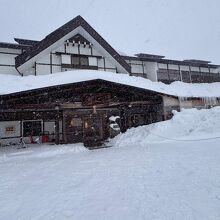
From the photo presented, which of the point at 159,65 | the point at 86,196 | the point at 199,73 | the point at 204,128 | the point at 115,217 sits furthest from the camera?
the point at 199,73

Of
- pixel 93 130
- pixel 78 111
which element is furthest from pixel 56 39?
pixel 93 130

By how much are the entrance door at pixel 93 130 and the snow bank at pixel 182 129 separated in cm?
329

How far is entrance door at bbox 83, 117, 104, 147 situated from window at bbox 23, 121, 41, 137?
4.76m

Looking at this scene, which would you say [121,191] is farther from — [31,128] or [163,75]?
[163,75]

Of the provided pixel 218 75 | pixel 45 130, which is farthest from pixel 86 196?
pixel 218 75

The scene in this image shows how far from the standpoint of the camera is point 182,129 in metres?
13.4

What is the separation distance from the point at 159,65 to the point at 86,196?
2227cm

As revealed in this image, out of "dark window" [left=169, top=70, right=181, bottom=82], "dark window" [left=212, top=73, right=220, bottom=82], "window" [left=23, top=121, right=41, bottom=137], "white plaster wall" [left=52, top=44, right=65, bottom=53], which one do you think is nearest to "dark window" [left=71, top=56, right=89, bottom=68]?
"white plaster wall" [left=52, top=44, right=65, bottom=53]

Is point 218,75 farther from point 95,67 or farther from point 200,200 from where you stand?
point 200,200

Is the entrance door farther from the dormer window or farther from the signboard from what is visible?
the dormer window

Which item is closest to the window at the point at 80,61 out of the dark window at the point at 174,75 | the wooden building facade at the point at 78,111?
the wooden building facade at the point at 78,111

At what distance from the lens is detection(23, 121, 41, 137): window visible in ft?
61.7

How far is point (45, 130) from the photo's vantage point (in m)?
19.5

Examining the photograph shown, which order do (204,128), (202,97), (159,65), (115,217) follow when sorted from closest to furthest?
(115,217)
(204,128)
(202,97)
(159,65)
